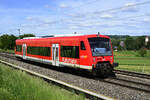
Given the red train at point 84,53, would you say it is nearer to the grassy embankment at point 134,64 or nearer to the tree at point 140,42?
the grassy embankment at point 134,64

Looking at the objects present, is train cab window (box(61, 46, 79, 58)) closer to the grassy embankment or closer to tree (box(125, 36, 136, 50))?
the grassy embankment

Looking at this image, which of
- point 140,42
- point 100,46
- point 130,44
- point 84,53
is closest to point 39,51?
point 84,53

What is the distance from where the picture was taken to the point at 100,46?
42.8 ft

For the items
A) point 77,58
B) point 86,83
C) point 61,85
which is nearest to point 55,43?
point 77,58

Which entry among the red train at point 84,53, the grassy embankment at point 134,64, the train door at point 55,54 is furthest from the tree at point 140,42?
the red train at point 84,53

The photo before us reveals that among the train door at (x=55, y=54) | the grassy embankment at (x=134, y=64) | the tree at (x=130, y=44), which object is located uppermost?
the tree at (x=130, y=44)

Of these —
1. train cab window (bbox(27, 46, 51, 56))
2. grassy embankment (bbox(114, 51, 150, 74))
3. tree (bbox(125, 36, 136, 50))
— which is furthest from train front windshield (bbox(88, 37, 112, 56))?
tree (bbox(125, 36, 136, 50))

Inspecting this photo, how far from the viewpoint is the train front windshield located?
1270 centimetres

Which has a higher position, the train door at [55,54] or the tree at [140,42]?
the tree at [140,42]

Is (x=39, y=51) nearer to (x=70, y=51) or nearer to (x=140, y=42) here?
(x=70, y=51)

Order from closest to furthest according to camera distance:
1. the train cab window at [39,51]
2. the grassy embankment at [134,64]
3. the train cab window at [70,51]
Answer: the train cab window at [70,51]
the train cab window at [39,51]
the grassy embankment at [134,64]

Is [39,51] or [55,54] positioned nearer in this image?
[55,54]

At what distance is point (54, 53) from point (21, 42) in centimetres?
1075

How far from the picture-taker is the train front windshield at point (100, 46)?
1270 centimetres
